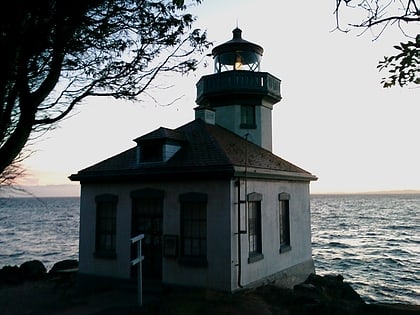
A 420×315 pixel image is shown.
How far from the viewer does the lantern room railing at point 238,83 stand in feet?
60.0

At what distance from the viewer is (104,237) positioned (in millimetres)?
14641

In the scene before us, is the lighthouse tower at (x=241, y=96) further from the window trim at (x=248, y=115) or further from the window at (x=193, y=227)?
the window at (x=193, y=227)

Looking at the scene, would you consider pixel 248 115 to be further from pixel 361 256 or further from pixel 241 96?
pixel 361 256

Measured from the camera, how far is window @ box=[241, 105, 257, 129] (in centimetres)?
1873

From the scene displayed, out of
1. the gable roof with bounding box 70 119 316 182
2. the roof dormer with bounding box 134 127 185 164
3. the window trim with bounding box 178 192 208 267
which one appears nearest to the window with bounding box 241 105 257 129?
the gable roof with bounding box 70 119 316 182

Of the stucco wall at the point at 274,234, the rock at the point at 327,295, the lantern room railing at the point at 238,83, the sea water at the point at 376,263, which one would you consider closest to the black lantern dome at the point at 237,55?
the lantern room railing at the point at 238,83

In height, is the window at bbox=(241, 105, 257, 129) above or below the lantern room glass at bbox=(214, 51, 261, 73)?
below

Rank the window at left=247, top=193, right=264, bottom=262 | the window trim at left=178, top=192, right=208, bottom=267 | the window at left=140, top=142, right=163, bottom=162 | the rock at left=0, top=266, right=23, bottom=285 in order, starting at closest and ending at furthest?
1. the window trim at left=178, top=192, right=208, bottom=267
2. the window at left=247, top=193, right=264, bottom=262
3. the window at left=140, top=142, right=163, bottom=162
4. the rock at left=0, top=266, right=23, bottom=285

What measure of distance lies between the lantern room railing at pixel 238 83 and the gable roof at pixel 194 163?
9.02 ft

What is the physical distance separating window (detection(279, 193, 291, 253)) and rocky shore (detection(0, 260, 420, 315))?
80.0 inches

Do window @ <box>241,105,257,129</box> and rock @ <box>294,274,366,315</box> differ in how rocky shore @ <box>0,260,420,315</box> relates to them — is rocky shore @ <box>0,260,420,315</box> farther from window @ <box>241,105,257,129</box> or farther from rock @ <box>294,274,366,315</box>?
window @ <box>241,105,257,129</box>

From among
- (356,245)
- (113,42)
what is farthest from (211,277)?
(356,245)

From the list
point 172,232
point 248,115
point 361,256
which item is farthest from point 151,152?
point 361,256

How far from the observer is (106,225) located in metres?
14.6
